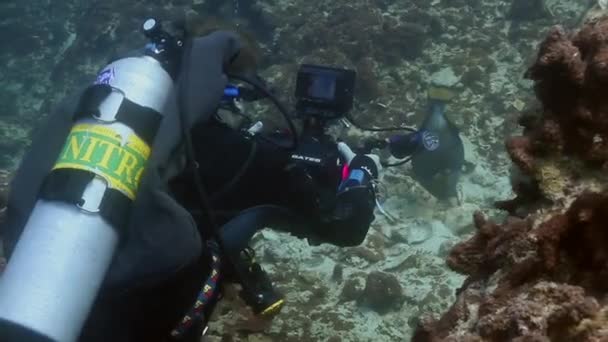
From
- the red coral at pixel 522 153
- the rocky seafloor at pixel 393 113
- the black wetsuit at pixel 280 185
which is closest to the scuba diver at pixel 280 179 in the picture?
the black wetsuit at pixel 280 185

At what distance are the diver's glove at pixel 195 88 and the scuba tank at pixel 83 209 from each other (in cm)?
6

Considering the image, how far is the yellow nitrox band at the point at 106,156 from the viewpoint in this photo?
2297 mm

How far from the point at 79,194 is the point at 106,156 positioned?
0.19 meters

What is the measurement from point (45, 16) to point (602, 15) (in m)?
16.3

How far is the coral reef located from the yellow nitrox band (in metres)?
1.34

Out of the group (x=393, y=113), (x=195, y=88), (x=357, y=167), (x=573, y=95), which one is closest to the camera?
(x=573, y=95)

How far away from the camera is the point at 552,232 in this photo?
5.76 ft

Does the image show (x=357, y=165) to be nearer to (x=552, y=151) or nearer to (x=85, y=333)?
Result: (x=552, y=151)

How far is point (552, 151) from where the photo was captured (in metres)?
2.05

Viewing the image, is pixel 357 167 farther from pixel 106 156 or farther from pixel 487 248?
pixel 106 156

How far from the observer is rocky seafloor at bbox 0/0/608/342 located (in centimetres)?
394

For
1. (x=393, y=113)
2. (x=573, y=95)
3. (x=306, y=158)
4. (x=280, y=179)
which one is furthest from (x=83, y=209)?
(x=393, y=113)

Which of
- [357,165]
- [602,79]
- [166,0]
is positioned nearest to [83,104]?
[357,165]

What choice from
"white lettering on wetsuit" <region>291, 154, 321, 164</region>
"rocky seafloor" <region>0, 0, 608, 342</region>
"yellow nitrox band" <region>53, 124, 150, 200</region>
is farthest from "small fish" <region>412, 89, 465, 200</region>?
"yellow nitrox band" <region>53, 124, 150, 200</region>
